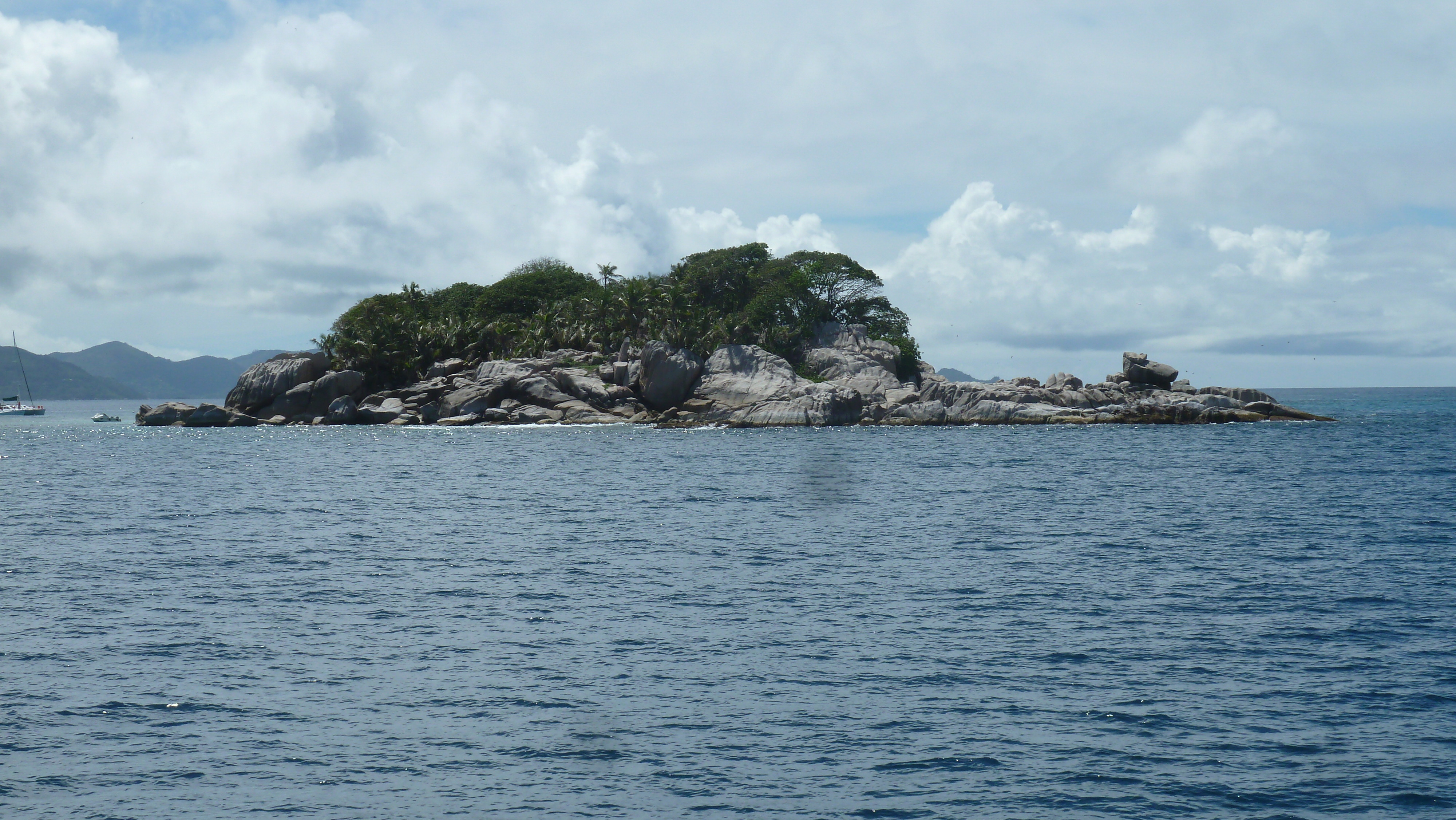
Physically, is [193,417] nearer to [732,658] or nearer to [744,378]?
[744,378]

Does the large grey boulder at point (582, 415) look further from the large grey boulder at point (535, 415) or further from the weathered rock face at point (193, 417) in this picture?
the weathered rock face at point (193, 417)

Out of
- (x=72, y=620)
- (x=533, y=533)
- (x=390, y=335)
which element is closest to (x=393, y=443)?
(x=390, y=335)

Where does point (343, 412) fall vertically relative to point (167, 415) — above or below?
above

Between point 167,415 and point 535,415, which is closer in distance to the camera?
point 535,415

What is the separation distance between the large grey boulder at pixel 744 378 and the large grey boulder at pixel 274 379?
4409 cm

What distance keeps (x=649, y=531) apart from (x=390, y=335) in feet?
297

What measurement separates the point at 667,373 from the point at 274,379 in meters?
45.1

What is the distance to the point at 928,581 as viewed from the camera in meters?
25.9

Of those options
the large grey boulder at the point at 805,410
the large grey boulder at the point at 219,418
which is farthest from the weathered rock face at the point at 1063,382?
the large grey boulder at the point at 219,418

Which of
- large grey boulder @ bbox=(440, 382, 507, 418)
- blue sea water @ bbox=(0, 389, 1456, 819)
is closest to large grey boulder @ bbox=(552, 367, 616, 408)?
large grey boulder @ bbox=(440, 382, 507, 418)

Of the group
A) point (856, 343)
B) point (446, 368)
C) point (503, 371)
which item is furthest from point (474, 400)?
point (856, 343)

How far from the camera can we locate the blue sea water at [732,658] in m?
13.0

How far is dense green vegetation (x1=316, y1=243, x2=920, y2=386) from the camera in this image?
111 m

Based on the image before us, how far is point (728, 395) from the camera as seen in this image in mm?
102938
